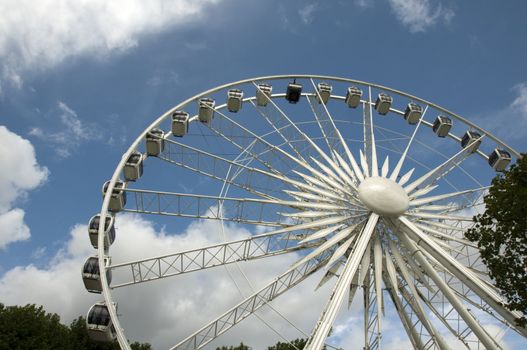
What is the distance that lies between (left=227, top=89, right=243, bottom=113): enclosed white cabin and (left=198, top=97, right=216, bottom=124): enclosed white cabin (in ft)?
5.61

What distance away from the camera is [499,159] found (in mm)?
30266

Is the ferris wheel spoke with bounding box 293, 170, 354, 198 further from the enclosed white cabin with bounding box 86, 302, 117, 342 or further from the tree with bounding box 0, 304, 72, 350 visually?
the tree with bounding box 0, 304, 72, 350

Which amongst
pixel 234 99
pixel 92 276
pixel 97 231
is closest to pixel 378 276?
pixel 92 276

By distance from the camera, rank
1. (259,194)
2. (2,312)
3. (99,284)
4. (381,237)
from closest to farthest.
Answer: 1. (99,284)
2. (381,237)
3. (259,194)
4. (2,312)

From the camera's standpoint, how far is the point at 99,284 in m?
20.2

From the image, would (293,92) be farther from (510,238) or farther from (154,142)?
(510,238)

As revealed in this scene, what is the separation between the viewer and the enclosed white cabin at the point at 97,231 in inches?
829

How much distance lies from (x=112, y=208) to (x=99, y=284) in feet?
12.8

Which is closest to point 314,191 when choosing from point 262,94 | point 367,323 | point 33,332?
point 367,323

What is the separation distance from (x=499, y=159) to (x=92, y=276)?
25072mm

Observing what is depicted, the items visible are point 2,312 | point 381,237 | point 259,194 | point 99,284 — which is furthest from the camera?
point 2,312

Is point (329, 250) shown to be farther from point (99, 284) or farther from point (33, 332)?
point (33, 332)

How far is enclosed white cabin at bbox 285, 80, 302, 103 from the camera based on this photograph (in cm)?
3103

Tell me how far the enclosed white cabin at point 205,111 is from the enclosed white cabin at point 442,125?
50.2 ft
